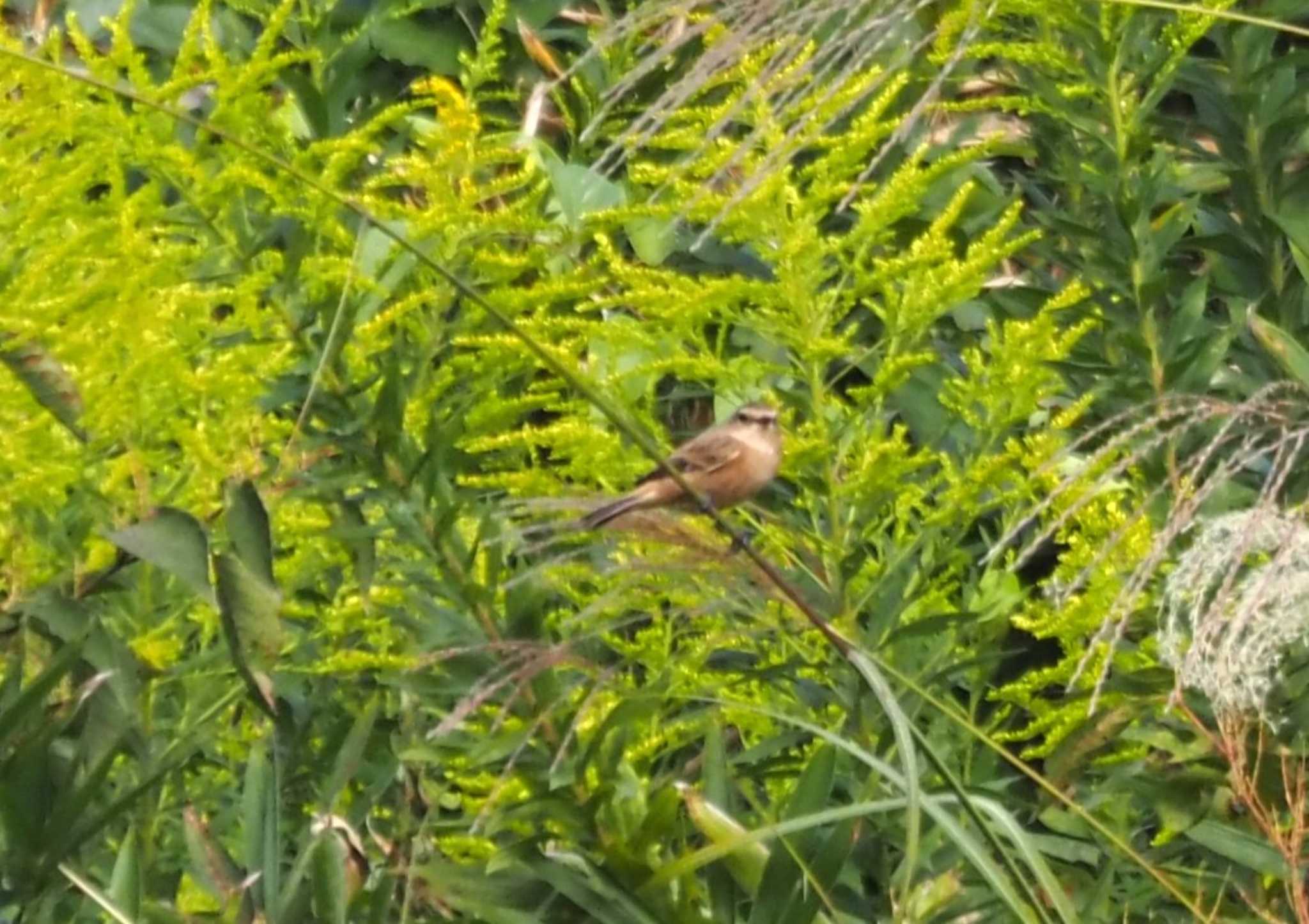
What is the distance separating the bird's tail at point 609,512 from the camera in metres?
1.29

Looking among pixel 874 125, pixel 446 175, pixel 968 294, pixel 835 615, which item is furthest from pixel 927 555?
pixel 446 175

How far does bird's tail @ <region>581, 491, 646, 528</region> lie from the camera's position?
50.9 inches

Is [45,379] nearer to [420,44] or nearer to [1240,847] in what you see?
[1240,847]

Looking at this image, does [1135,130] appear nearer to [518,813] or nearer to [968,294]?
[968,294]

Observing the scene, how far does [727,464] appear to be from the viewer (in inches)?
65.8

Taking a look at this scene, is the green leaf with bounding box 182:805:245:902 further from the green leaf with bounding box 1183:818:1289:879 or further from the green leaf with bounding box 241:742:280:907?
the green leaf with bounding box 1183:818:1289:879

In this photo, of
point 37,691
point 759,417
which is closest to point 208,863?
point 37,691

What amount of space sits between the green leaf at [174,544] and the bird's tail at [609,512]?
10.3 inches

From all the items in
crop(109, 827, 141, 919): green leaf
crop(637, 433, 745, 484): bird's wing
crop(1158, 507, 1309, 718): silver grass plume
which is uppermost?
crop(1158, 507, 1309, 718): silver grass plume

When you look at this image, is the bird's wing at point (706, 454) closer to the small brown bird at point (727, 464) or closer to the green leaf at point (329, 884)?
the small brown bird at point (727, 464)

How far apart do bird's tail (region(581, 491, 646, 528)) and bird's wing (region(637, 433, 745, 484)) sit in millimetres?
162

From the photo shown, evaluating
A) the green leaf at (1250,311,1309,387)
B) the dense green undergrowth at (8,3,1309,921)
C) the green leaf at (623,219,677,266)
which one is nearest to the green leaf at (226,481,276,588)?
the dense green undergrowth at (8,3,1309,921)

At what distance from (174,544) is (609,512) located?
33cm

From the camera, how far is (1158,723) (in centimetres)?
139
